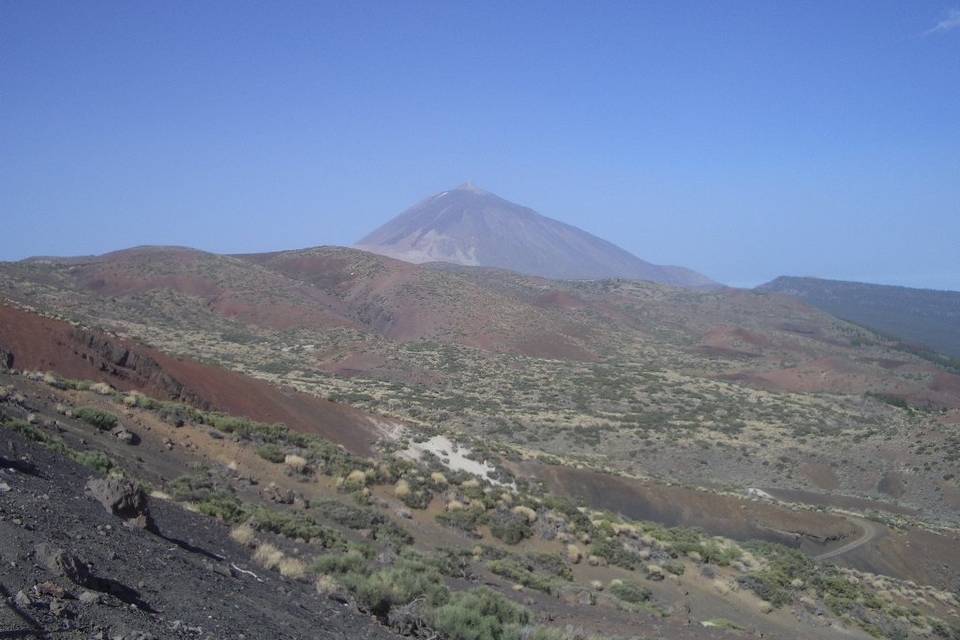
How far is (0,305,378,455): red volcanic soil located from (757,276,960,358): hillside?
12176 cm

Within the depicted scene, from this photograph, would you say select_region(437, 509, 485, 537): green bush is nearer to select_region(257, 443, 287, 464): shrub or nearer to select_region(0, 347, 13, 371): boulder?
select_region(257, 443, 287, 464): shrub

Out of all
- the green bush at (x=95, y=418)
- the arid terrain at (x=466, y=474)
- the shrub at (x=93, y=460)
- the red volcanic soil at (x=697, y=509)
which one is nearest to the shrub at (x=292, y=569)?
the arid terrain at (x=466, y=474)

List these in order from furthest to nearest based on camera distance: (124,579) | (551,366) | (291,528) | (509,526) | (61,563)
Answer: (551,366) → (509,526) → (291,528) → (124,579) → (61,563)

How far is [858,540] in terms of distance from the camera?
26.5 meters

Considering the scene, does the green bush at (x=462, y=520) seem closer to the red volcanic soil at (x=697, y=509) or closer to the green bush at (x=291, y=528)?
the green bush at (x=291, y=528)

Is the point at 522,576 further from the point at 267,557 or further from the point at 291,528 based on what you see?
the point at 267,557

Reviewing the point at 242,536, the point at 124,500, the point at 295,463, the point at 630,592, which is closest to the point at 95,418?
the point at 295,463

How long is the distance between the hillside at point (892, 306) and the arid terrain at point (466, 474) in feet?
255

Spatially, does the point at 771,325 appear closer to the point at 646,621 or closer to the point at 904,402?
the point at 904,402

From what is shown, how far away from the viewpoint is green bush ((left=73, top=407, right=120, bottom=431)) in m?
14.4

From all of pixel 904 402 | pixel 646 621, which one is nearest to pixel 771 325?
pixel 904 402

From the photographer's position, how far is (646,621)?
1224 centimetres

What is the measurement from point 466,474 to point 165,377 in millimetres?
9417

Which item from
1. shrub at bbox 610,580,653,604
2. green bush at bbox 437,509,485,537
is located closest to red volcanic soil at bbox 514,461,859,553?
green bush at bbox 437,509,485,537
